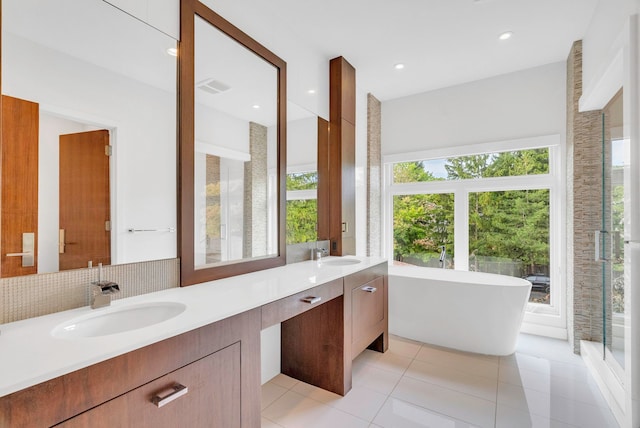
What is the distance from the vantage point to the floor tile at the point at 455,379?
6.70ft

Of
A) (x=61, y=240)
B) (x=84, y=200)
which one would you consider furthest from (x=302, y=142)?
(x=61, y=240)

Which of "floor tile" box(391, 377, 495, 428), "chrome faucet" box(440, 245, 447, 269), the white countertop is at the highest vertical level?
the white countertop

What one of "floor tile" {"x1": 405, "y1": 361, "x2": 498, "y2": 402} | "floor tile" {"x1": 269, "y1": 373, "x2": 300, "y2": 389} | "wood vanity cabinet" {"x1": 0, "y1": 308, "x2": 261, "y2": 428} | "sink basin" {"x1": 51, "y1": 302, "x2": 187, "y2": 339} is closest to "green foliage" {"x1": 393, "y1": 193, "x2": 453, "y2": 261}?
"floor tile" {"x1": 405, "y1": 361, "x2": 498, "y2": 402}

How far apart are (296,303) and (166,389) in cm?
71

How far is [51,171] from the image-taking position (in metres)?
1.15

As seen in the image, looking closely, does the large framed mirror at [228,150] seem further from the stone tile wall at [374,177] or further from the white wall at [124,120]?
the stone tile wall at [374,177]

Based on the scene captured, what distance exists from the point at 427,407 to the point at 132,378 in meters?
1.74

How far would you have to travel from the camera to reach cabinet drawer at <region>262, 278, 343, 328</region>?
1.39 meters

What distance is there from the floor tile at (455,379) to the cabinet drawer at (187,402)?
156 cm

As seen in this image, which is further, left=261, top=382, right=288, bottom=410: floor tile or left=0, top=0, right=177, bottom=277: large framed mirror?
left=261, top=382, right=288, bottom=410: floor tile

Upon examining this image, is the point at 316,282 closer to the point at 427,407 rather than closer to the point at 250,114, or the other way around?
Result: the point at 427,407

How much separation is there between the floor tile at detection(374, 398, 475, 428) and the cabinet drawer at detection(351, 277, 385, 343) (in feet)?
1.55

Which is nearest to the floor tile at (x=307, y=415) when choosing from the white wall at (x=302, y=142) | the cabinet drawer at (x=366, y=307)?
the cabinet drawer at (x=366, y=307)

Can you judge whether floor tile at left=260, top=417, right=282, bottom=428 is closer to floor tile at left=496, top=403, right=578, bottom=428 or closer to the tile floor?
the tile floor
